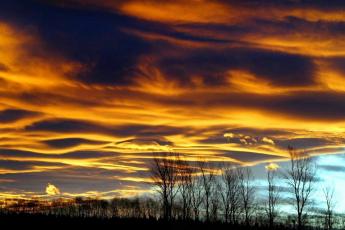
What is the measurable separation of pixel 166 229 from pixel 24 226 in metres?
14.9

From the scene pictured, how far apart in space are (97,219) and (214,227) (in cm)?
1509

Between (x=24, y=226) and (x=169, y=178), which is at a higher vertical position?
(x=169, y=178)

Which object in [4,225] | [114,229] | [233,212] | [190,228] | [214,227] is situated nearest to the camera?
[4,225]

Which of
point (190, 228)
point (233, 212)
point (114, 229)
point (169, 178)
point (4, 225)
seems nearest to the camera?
point (4, 225)

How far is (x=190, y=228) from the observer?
63406 millimetres

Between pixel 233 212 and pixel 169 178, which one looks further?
pixel 233 212

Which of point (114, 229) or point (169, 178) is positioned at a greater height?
point (169, 178)

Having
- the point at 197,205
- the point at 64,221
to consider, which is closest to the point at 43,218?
the point at 64,221

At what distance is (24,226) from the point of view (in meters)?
51.6

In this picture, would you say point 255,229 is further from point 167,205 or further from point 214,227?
point 167,205

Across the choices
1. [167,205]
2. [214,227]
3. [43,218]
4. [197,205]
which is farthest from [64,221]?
[197,205]

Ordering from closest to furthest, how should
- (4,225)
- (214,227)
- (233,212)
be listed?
(4,225) < (214,227) < (233,212)

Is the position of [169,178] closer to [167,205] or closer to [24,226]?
[167,205]

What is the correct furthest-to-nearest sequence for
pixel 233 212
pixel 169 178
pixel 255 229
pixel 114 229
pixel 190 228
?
1. pixel 233 212
2. pixel 169 178
3. pixel 255 229
4. pixel 190 228
5. pixel 114 229
